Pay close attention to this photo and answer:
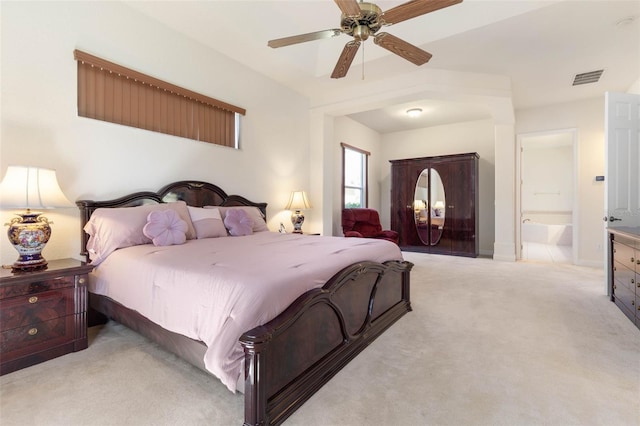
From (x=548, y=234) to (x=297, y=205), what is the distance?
23.6 ft

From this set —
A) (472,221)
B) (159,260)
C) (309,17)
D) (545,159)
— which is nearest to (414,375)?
(159,260)

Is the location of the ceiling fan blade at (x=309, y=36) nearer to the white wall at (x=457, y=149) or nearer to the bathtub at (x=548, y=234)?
the white wall at (x=457, y=149)

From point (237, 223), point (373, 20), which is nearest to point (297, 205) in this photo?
point (237, 223)

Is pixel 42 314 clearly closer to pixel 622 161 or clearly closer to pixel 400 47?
pixel 400 47

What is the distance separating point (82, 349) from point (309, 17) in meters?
3.75

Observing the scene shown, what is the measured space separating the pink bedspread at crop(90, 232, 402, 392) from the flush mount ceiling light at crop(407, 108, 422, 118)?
4066 millimetres

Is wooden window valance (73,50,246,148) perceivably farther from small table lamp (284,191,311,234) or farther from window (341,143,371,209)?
window (341,143,371,209)

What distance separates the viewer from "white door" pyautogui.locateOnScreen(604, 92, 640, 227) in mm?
3209

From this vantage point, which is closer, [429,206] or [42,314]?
[42,314]

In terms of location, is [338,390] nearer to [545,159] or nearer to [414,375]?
[414,375]

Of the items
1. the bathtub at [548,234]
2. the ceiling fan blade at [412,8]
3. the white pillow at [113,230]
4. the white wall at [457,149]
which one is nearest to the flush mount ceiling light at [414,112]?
the white wall at [457,149]

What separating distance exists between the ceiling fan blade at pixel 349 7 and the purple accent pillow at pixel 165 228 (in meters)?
2.10

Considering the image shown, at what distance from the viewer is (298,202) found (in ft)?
14.9

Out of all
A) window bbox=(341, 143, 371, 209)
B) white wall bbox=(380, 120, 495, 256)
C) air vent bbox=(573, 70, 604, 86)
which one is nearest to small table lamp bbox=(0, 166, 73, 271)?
window bbox=(341, 143, 371, 209)
